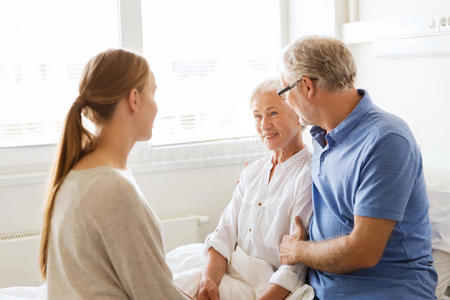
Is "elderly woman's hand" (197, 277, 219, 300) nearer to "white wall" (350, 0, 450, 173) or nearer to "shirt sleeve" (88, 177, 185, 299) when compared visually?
"shirt sleeve" (88, 177, 185, 299)

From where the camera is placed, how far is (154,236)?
126 cm

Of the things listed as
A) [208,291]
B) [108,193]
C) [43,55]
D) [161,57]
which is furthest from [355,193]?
[43,55]

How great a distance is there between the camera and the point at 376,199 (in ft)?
4.87

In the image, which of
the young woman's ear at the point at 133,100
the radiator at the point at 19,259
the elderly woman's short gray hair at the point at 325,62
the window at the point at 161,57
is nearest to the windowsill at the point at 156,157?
the window at the point at 161,57

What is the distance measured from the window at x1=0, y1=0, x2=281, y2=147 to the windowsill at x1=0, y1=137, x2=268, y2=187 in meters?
0.06

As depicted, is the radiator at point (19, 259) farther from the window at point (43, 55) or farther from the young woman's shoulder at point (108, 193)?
the young woman's shoulder at point (108, 193)

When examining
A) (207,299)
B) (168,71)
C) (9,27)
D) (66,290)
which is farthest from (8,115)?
(66,290)

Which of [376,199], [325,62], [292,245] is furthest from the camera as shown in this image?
[292,245]

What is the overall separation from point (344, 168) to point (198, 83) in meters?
1.46

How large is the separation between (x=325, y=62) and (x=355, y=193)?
40cm

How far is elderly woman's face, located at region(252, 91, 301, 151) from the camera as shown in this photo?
78.0 inches

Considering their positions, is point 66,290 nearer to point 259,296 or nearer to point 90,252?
point 90,252

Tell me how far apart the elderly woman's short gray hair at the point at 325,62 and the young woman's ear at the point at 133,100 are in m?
0.60

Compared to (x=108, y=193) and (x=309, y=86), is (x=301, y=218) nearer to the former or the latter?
(x=309, y=86)
